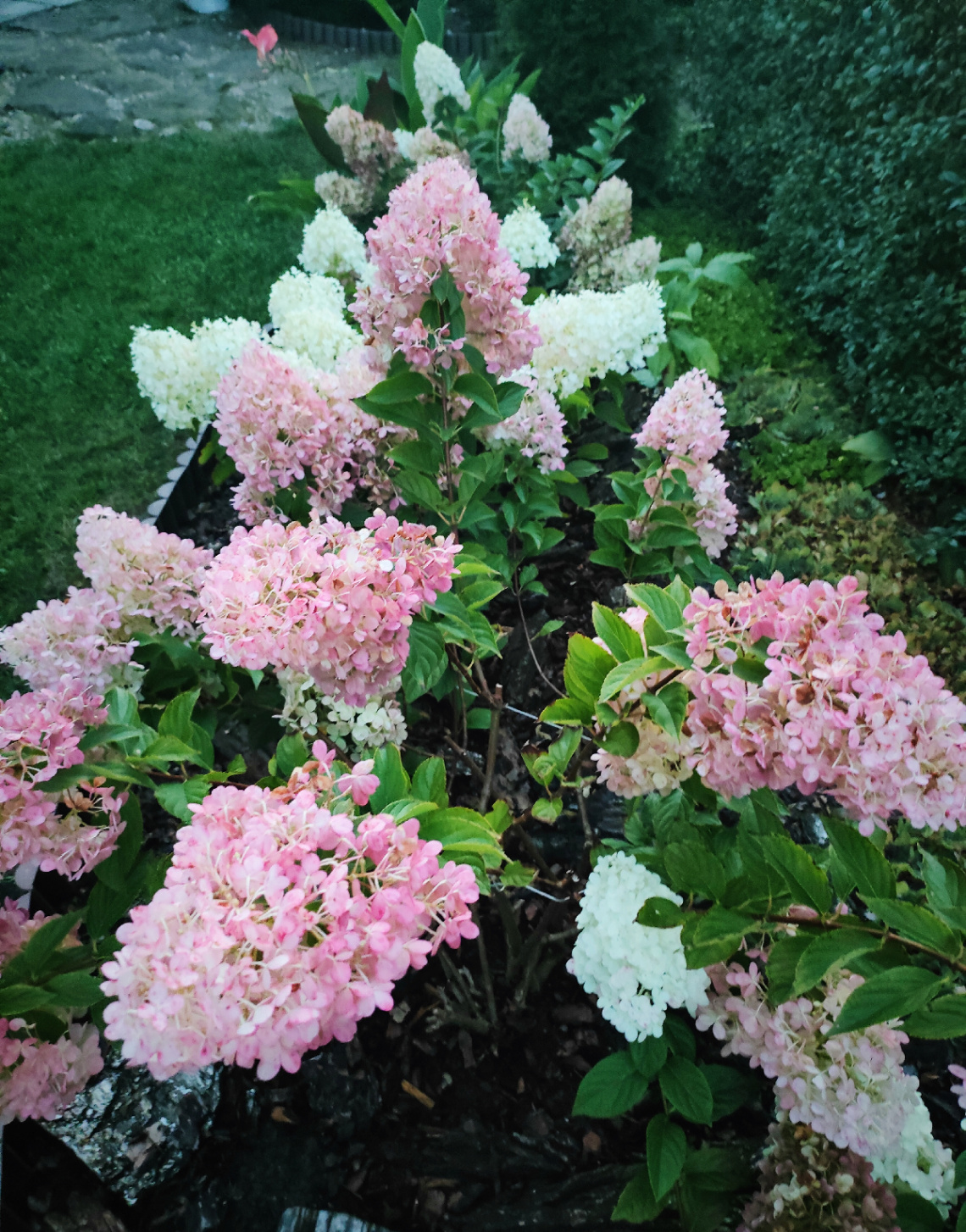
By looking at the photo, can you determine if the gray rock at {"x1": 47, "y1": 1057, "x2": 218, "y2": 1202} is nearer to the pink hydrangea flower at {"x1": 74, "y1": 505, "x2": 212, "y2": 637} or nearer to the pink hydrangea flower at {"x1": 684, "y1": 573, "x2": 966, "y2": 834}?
the pink hydrangea flower at {"x1": 74, "y1": 505, "x2": 212, "y2": 637}

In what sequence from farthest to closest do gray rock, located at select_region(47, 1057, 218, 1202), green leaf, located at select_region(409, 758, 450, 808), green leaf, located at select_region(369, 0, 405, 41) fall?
green leaf, located at select_region(369, 0, 405, 41) → gray rock, located at select_region(47, 1057, 218, 1202) → green leaf, located at select_region(409, 758, 450, 808)

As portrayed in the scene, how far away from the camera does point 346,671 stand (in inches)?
46.3

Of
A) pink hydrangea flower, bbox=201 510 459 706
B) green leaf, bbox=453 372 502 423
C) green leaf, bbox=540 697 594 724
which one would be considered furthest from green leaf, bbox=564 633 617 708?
green leaf, bbox=453 372 502 423

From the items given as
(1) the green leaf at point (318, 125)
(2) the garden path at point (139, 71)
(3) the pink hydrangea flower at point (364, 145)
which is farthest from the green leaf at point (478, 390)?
(1) the green leaf at point (318, 125)

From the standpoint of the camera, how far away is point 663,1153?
1261 mm

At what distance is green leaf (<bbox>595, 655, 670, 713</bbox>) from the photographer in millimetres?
1046

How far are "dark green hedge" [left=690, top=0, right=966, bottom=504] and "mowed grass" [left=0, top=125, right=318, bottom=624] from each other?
2920 millimetres

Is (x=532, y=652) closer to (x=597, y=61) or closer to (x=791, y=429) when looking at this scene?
(x=791, y=429)

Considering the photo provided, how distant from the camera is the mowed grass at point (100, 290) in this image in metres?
3.08

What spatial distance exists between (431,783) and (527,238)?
2283 millimetres

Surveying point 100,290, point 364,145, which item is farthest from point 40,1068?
point 100,290

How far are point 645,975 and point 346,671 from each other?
2.22 feet

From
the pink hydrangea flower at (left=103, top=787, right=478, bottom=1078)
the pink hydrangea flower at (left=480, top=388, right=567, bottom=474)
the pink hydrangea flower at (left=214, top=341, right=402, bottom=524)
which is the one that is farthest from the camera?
the pink hydrangea flower at (left=480, top=388, right=567, bottom=474)

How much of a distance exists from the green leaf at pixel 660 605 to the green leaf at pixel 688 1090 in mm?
781
